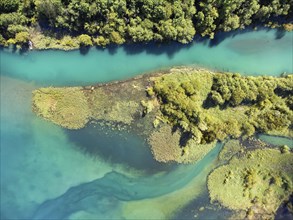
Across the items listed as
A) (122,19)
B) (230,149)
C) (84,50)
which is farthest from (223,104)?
(84,50)

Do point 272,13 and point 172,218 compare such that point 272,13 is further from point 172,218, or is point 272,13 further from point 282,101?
point 172,218

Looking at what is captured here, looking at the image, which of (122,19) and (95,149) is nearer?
(122,19)

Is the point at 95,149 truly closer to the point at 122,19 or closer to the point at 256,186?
the point at 122,19

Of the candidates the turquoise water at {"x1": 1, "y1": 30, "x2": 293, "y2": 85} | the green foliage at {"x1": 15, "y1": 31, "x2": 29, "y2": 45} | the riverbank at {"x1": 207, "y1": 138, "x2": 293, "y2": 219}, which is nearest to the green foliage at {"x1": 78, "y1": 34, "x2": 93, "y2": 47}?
the turquoise water at {"x1": 1, "y1": 30, "x2": 293, "y2": 85}

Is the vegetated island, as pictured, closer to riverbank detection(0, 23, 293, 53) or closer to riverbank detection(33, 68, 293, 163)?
riverbank detection(33, 68, 293, 163)

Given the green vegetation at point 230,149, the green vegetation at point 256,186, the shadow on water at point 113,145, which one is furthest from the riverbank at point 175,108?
the green vegetation at point 256,186

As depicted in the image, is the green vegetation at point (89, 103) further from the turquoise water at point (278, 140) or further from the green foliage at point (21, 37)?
the turquoise water at point (278, 140)


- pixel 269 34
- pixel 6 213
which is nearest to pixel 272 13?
pixel 269 34
